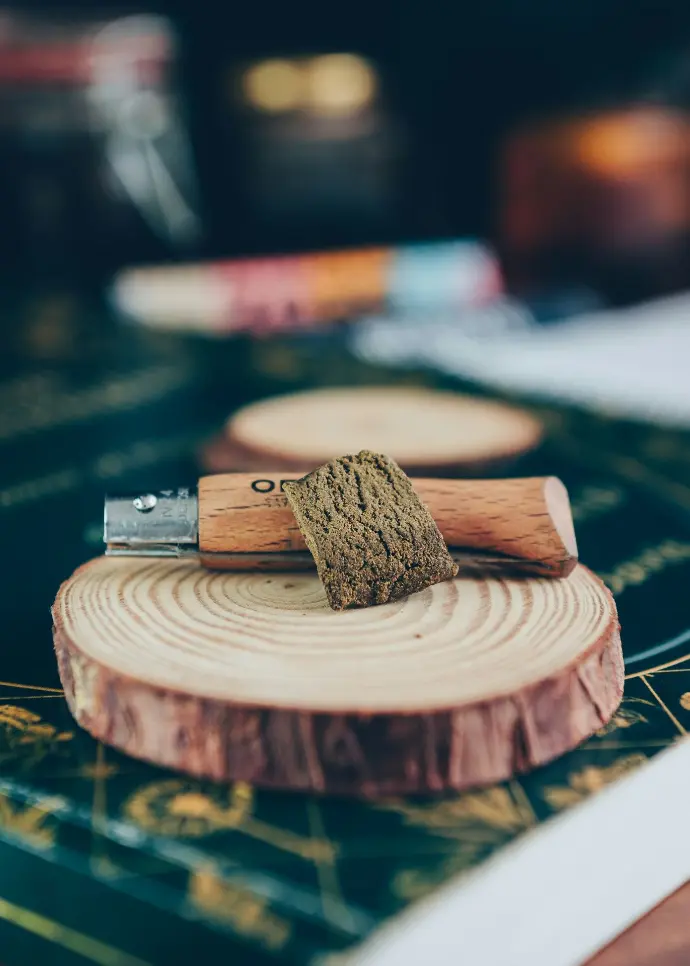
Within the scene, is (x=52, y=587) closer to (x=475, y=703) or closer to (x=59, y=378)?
(x=475, y=703)

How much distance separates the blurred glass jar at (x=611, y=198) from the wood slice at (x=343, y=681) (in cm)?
266

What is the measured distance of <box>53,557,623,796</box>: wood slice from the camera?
70 centimetres

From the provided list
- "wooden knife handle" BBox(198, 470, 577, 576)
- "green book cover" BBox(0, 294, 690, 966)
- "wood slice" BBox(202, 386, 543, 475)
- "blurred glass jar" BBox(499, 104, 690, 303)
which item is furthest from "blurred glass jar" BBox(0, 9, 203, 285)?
"wooden knife handle" BBox(198, 470, 577, 576)

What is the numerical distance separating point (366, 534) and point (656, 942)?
360 mm

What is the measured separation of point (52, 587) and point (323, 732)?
19.9 inches

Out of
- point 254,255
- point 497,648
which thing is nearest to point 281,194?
point 254,255

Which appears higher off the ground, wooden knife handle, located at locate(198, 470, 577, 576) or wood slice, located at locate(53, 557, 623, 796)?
wooden knife handle, located at locate(198, 470, 577, 576)

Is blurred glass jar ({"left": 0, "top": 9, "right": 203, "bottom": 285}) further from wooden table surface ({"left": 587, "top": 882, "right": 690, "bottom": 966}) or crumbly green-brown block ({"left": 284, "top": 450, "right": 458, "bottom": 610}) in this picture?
wooden table surface ({"left": 587, "top": 882, "right": 690, "bottom": 966})

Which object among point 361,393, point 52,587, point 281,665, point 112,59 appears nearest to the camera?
point 281,665

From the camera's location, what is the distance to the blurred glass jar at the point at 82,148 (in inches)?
131

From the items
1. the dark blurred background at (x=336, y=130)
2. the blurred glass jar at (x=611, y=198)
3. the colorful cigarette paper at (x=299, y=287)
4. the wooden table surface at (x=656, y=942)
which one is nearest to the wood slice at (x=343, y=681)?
the wooden table surface at (x=656, y=942)

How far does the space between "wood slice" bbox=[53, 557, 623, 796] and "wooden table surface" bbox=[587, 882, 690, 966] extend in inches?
5.0

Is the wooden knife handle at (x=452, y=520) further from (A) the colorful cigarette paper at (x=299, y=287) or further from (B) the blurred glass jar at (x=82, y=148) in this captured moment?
(B) the blurred glass jar at (x=82, y=148)

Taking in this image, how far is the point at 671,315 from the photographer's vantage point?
285cm
